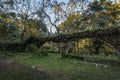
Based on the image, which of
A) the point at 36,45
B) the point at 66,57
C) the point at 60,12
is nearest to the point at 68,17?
the point at 60,12

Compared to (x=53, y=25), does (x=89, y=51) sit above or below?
below

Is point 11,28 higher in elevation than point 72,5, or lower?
lower

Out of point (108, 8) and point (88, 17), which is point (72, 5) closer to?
point (88, 17)

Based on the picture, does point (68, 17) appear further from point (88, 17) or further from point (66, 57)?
point (66, 57)

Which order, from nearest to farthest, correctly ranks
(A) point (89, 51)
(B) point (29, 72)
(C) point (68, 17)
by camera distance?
(B) point (29, 72) < (A) point (89, 51) < (C) point (68, 17)

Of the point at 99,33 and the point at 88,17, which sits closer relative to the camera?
the point at 99,33

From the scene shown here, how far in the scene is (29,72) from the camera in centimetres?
1277

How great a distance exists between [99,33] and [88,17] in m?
22.0

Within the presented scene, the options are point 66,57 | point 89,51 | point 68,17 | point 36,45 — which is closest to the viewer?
point 66,57

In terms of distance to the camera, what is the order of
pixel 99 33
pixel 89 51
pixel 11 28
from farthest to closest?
1. pixel 89 51
2. pixel 11 28
3. pixel 99 33

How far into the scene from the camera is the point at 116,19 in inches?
1292

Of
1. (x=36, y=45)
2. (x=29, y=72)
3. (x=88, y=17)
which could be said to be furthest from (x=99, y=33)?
(x=88, y=17)

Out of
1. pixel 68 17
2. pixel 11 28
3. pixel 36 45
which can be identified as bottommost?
pixel 36 45

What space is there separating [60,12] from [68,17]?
182 cm
